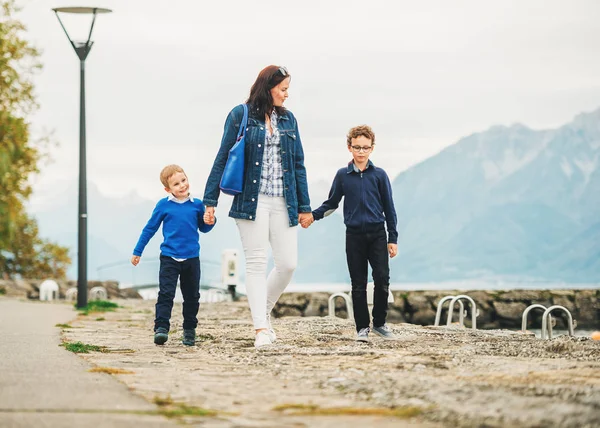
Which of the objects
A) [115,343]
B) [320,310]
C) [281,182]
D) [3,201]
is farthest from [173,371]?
[3,201]

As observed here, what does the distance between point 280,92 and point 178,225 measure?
1.30 meters

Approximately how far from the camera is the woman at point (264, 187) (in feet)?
23.2

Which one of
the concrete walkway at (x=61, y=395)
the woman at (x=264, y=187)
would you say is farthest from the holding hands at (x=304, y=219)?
the concrete walkway at (x=61, y=395)

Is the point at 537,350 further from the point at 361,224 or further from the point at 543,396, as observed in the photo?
the point at 543,396

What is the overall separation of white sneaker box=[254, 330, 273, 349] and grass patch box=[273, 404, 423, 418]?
9.49ft

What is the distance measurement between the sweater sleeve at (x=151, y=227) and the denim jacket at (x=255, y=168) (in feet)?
2.20

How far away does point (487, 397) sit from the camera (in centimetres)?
426

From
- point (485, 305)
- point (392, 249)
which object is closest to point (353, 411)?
point (392, 249)

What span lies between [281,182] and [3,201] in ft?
74.4

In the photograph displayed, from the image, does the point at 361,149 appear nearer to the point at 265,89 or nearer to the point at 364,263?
the point at 364,263

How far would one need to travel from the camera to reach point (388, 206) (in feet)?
26.0

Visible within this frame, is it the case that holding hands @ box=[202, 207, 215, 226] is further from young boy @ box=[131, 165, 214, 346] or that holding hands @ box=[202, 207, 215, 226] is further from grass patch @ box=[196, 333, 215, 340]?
grass patch @ box=[196, 333, 215, 340]

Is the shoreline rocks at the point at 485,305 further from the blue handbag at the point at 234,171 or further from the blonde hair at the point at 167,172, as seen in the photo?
the blue handbag at the point at 234,171

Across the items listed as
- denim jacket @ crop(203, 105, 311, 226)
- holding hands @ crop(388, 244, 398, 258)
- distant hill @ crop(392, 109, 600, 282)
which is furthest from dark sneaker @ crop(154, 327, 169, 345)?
distant hill @ crop(392, 109, 600, 282)
